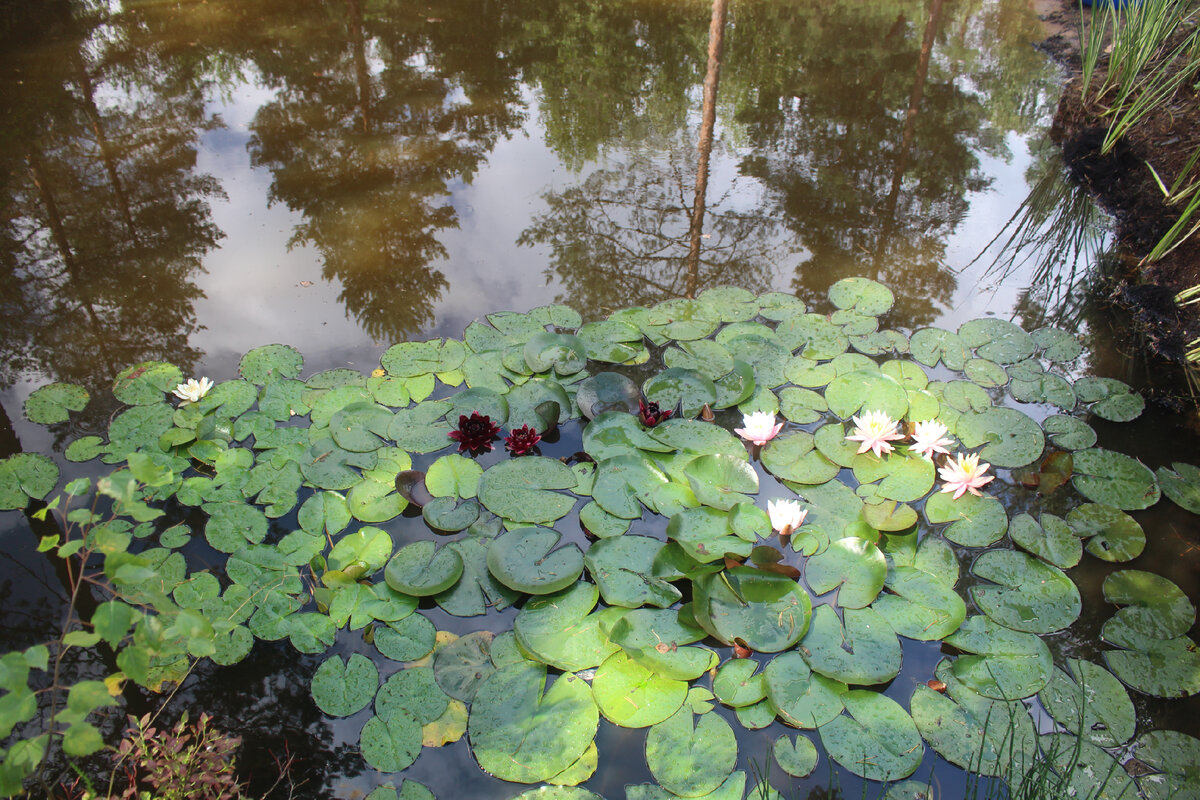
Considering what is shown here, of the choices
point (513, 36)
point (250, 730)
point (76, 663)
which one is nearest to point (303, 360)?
point (76, 663)

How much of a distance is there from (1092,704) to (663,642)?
4.16ft

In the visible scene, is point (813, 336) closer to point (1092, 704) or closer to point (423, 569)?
point (1092, 704)

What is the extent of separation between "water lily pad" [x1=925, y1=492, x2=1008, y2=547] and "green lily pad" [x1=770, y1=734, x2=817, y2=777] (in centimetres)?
101

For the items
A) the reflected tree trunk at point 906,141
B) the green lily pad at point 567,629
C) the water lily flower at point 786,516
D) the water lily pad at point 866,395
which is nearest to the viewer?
the green lily pad at point 567,629

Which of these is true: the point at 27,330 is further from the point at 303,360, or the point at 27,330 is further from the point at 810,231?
the point at 810,231

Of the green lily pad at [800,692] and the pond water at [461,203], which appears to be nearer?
the green lily pad at [800,692]

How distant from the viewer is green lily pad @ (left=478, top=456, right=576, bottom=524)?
7.88ft

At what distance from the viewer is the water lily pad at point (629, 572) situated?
83.2 inches

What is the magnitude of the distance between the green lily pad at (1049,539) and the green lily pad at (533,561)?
1603mm

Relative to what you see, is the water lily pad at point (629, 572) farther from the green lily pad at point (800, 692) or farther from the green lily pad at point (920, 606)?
the green lily pad at point (920, 606)

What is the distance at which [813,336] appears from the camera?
128 inches

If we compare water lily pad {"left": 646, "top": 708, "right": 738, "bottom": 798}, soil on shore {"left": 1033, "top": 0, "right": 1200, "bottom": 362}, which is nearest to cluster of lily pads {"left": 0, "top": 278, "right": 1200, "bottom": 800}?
water lily pad {"left": 646, "top": 708, "right": 738, "bottom": 798}

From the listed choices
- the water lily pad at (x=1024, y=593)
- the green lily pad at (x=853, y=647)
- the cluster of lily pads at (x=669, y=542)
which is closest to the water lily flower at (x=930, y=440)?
the cluster of lily pads at (x=669, y=542)

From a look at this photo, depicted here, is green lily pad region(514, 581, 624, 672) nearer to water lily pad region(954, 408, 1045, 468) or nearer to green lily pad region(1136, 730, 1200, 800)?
green lily pad region(1136, 730, 1200, 800)
